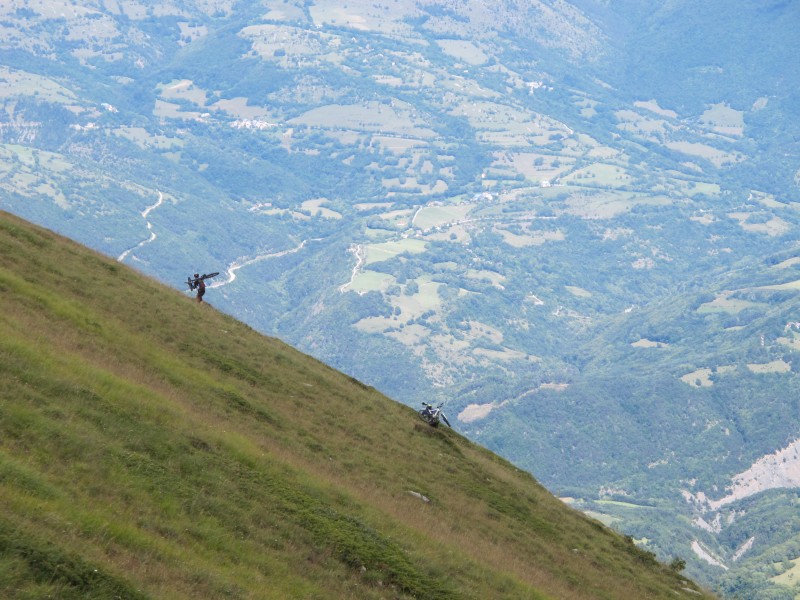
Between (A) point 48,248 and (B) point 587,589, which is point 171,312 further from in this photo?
(B) point 587,589

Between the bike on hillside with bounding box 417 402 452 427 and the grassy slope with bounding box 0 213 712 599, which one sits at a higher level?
the bike on hillside with bounding box 417 402 452 427

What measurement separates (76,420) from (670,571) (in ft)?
110

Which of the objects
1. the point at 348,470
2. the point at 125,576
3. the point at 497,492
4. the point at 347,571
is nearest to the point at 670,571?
the point at 497,492

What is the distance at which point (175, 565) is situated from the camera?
25281 mm

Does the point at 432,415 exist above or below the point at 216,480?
above

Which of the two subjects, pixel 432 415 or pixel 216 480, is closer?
pixel 216 480

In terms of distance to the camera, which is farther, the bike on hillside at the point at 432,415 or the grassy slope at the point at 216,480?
the bike on hillside at the point at 432,415

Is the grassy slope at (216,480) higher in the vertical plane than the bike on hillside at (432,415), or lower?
lower

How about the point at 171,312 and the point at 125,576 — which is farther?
the point at 171,312

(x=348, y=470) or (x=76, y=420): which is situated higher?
(x=348, y=470)

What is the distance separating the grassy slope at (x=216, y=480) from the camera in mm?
25094

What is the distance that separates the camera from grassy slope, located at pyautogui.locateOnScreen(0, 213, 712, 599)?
25.1 metres

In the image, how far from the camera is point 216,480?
31766 millimetres

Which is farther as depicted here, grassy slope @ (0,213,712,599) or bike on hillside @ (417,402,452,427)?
bike on hillside @ (417,402,452,427)
